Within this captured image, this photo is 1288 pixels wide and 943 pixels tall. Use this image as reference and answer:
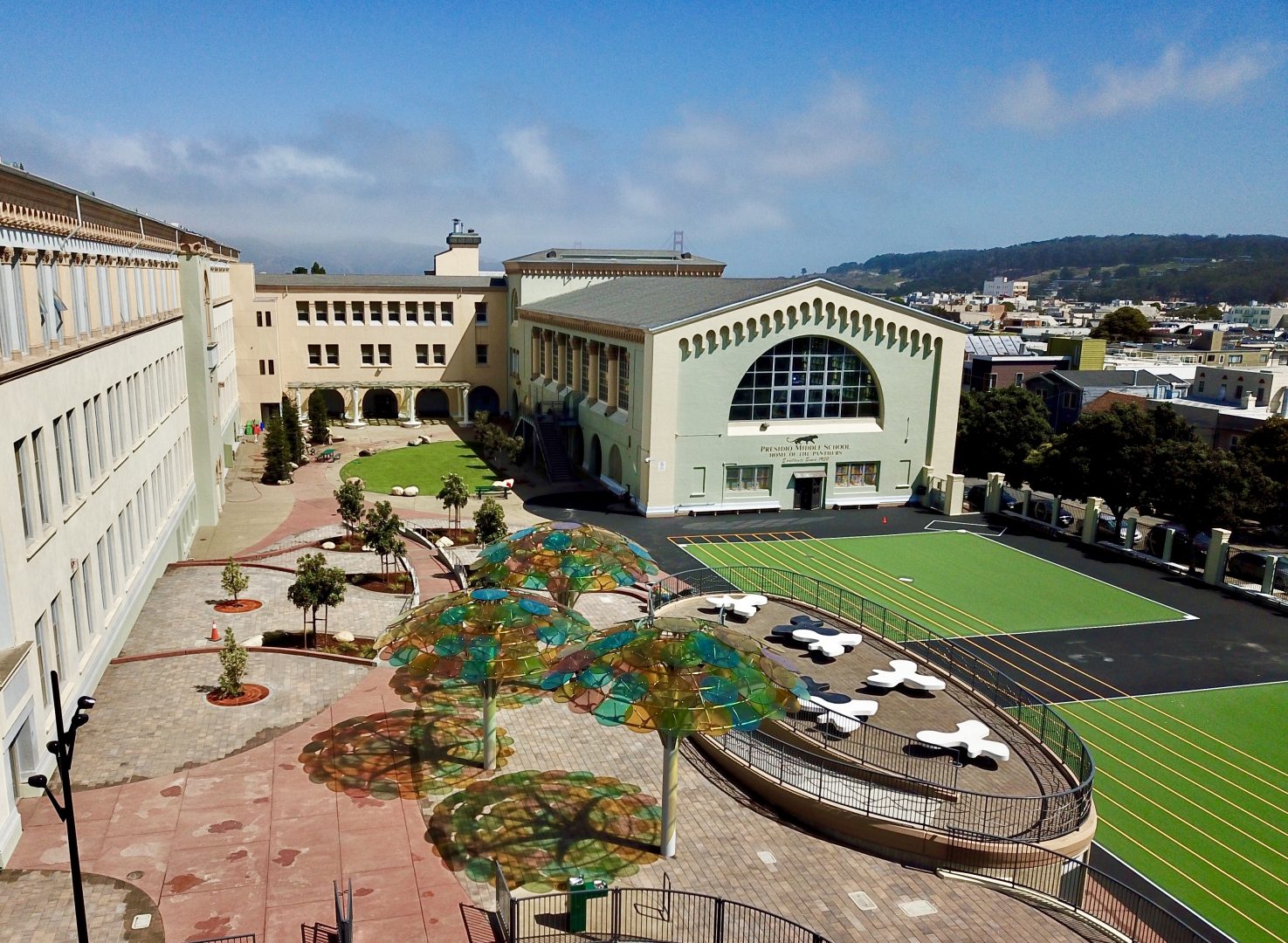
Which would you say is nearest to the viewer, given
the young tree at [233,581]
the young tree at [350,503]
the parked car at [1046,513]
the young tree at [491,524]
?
the young tree at [233,581]

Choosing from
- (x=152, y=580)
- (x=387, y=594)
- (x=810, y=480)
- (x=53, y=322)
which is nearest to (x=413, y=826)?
(x=53, y=322)

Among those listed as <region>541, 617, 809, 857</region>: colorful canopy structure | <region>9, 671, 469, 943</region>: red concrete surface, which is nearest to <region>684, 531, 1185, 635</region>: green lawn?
<region>541, 617, 809, 857</region>: colorful canopy structure

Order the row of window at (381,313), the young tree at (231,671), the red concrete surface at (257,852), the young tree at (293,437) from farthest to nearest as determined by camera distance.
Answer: the row of window at (381,313), the young tree at (293,437), the young tree at (231,671), the red concrete surface at (257,852)

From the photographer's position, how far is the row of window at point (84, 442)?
1761cm

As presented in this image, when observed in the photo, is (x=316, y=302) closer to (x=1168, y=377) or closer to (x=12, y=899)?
(x=12, y=899)

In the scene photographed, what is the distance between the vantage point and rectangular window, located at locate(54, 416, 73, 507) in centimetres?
1964

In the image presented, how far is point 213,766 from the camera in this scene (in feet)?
60.0

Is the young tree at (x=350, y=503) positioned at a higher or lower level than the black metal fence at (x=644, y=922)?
higher

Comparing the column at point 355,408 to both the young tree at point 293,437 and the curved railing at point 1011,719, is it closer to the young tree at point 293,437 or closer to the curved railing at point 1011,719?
the young tree at point 293,437

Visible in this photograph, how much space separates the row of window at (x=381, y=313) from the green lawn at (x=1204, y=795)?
5592 centimetres

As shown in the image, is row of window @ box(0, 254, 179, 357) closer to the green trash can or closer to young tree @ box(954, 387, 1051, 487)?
the green trash can

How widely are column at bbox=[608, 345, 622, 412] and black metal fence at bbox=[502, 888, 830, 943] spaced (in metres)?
36.7

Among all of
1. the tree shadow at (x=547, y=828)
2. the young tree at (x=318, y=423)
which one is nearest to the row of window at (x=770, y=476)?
the young tree at (x=318, y=423)

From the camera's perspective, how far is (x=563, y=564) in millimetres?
23109
